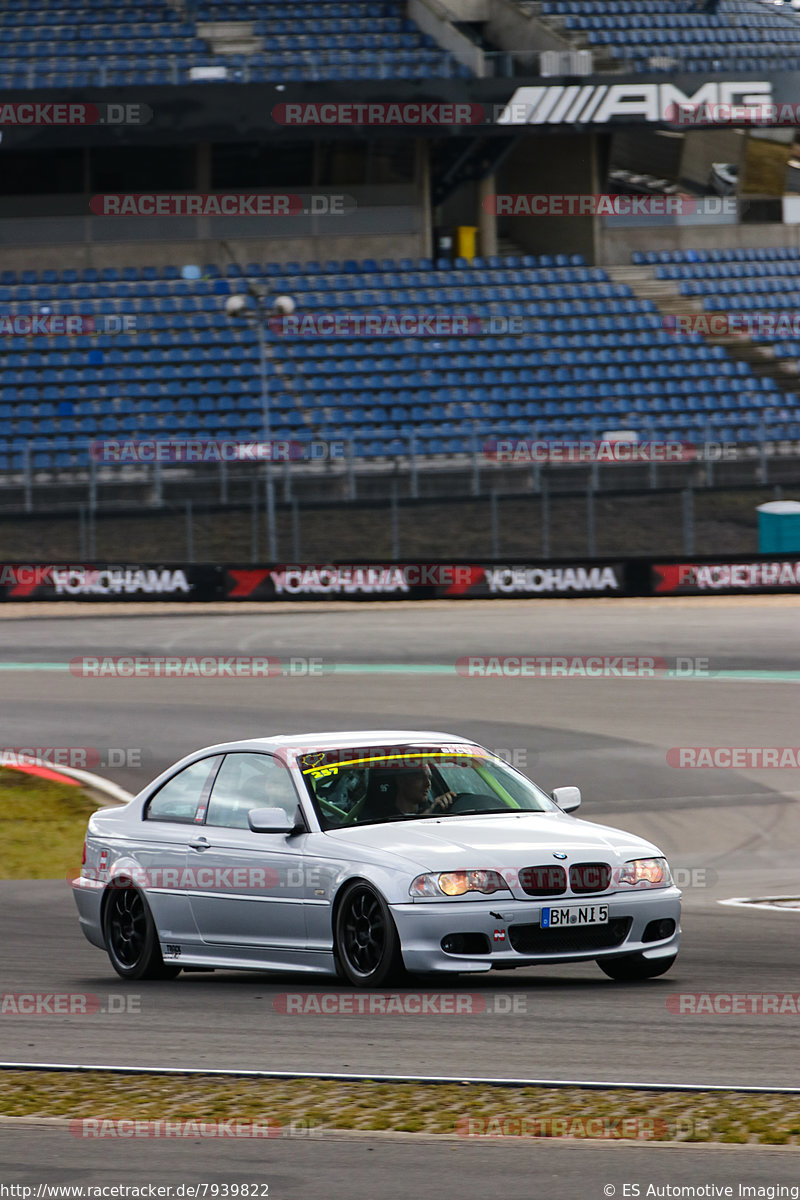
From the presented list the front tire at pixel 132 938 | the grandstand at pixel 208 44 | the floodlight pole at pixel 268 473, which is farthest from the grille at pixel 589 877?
the grandstand at pixel 208 44

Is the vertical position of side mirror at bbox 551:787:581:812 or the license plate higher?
side mirror at bbox 551:787:581:812

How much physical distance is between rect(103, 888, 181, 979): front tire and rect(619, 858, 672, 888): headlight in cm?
245

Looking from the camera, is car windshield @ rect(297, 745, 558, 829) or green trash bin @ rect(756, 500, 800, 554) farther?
green trash bin @ rect(756, 500, 800, 554)

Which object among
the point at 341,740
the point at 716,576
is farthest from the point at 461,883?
the point at 716,576

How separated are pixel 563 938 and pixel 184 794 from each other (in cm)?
232

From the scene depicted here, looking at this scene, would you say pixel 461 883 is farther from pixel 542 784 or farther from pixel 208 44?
pixel 208 44

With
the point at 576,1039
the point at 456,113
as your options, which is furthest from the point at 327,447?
the point at 576,1039

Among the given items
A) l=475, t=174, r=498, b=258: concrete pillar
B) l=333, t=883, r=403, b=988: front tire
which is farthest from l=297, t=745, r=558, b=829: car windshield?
l=475, t=174, r=498, b=258: concrete pillar

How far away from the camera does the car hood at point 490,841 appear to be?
7.50 m

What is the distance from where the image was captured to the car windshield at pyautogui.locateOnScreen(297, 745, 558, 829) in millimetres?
8203

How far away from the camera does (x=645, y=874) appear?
780 centimetres

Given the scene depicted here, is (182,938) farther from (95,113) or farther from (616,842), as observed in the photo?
(95,113)

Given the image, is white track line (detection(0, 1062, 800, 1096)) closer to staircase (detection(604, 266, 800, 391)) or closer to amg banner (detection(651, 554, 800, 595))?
amg banner (detection(651, 554, 800, 595))

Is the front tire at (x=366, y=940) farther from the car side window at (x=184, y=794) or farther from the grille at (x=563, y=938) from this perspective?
the car side window at (x=184, y=794)
